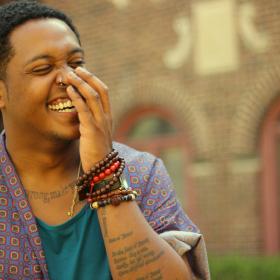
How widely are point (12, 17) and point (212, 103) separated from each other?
6.33m

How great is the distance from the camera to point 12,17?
2.55 metres

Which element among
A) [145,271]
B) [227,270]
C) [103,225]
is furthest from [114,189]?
[227,270]

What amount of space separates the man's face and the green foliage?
5307mm

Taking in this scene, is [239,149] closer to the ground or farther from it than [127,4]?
closer to the ground

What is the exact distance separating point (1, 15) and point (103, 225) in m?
0.84

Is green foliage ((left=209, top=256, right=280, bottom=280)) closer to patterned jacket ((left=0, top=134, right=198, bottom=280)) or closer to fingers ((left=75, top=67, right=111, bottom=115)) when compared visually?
patterned jacket ((left=0, top=134, right=198, bottom=280))

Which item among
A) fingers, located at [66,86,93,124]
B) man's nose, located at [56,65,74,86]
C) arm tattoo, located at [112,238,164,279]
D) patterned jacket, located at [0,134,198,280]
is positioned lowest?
arm tattoo, located at [112,238,164,279]

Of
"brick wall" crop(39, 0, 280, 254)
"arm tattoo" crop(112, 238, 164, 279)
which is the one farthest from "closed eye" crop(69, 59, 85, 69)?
"brick wall" crop(39, 0, 280, 254)

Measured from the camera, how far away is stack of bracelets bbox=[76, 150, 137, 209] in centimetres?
234

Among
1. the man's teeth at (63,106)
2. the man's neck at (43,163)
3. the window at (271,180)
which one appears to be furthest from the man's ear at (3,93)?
the window at (271,180)

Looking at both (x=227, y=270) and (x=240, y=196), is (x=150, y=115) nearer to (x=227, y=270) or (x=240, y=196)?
(x=240, y=196)

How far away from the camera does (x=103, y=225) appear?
2330 millimetres

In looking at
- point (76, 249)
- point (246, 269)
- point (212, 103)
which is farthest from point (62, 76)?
point (212, 103)

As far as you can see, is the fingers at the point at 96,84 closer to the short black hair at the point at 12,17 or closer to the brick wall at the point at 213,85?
the short black hair at the point at 12,17
